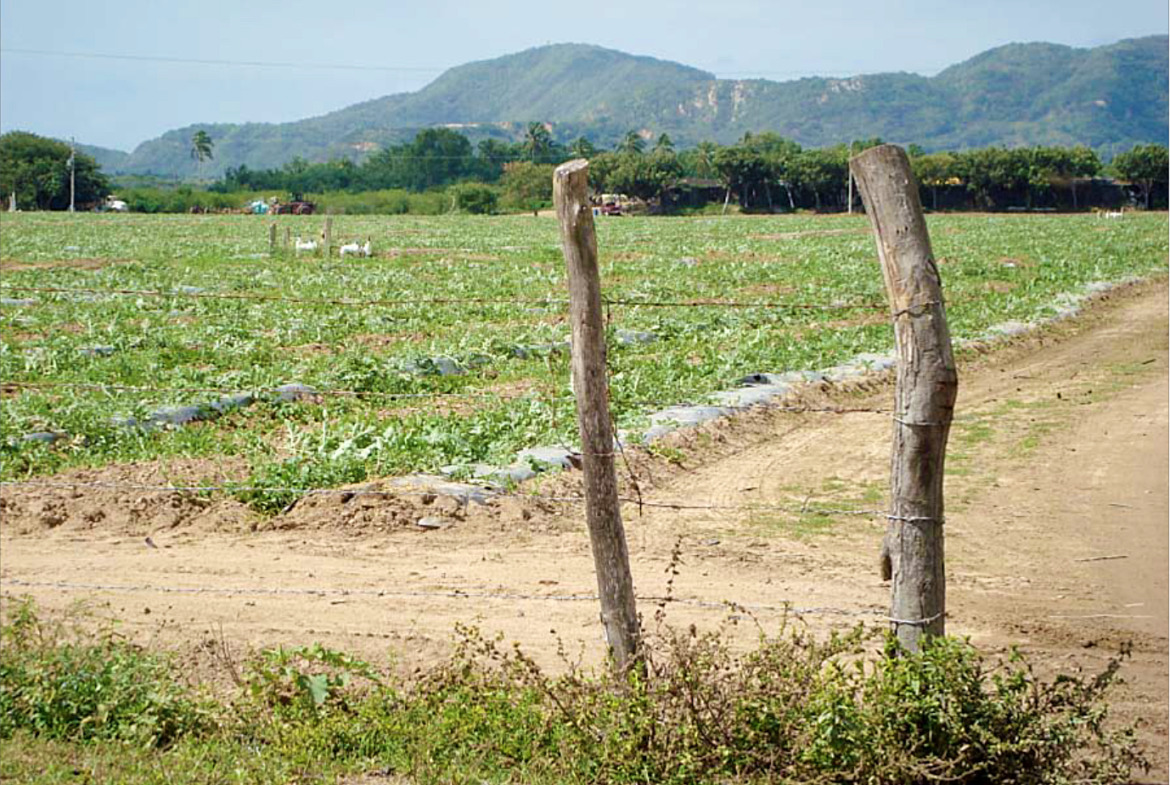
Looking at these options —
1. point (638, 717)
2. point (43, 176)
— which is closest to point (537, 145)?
point (43, 176)

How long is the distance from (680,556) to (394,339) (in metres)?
9.80

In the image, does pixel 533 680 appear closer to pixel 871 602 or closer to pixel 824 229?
→ pixel 871 602

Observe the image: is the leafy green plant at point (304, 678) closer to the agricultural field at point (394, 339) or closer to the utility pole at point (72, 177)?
the agricultural field at point (394, 339)

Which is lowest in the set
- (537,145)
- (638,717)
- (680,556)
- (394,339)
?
(680,556)

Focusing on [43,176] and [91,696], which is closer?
[91,696]

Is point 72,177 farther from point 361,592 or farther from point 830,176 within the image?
point 361,592

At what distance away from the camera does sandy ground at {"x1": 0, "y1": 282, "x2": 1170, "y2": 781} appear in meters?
6.19

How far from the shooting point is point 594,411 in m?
4.77

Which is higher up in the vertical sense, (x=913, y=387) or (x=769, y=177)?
(x=769, y=177)

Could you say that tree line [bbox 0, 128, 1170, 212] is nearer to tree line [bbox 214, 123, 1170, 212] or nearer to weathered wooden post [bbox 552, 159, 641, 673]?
tree line [bbox 214, 123, 1170, 212]

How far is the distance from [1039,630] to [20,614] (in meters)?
5.09

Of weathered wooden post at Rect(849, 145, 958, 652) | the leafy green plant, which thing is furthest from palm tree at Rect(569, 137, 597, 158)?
weathered wooden post at Rect(849, 145, 958, 652)

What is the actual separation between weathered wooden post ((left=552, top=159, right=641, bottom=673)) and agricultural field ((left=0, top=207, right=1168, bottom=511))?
9.07 feet

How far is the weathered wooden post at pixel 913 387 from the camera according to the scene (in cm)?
446
